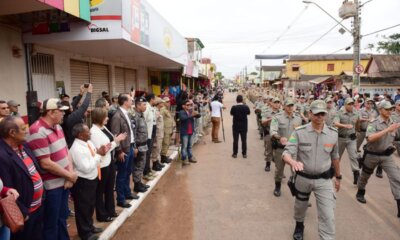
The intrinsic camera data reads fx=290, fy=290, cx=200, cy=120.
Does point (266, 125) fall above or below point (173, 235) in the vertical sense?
above

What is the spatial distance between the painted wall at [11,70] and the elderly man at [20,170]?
11.0 feet

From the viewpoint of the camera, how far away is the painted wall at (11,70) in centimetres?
550

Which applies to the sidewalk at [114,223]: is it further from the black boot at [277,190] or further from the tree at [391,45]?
the tree at [391,45]

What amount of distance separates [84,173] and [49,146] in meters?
0.65

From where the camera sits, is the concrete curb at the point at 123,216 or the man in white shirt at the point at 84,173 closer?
the man in white shirt at the point at 84,173

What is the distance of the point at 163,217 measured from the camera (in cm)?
482

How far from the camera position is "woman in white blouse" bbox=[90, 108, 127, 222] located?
4.09 meters

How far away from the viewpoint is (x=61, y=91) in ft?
24.4

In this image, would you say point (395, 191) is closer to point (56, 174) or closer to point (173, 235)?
point (173, 235)

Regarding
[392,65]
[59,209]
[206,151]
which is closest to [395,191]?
[59,209]

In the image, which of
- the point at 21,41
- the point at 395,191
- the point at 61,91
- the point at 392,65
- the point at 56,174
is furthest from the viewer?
the point at 392,65

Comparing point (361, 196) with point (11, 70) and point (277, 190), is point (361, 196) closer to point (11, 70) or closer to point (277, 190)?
point (277, 190)

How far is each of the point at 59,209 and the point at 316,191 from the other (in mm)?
3160

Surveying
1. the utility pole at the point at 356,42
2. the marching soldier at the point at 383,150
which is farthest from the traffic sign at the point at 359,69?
the marching soldier at the point at 383,150
